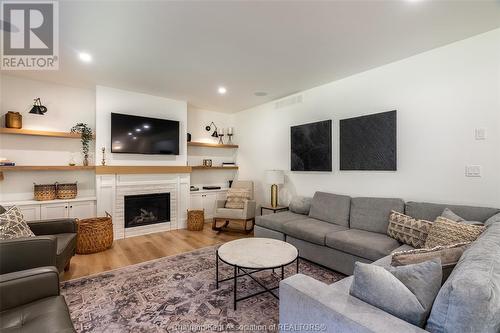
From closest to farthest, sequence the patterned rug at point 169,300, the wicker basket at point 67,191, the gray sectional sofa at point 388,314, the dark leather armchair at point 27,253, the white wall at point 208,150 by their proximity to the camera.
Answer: the gray sectional sofa at point 388,314 → the dark leather armchair at point 27,253 → the patterned rug at point 169,300 → the wicker basket at point 67,191 → the white wall at point 208,150

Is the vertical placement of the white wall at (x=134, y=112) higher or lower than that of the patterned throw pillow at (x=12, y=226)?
higher

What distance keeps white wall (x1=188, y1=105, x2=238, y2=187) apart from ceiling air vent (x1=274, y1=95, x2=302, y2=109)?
5.06ft

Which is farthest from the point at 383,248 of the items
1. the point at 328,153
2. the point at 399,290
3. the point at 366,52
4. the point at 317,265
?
the point at 366,52

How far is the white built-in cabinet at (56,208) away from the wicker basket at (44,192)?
0.12 meters

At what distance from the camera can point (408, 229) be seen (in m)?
2.47

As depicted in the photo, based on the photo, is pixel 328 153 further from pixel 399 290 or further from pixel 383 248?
pixel 399 290

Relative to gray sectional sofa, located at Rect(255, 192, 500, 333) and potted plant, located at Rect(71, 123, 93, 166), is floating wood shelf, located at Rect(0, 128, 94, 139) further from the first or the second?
gray sectional sofa, located at Rect(255, 192, 500, 333)

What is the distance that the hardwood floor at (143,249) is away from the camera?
9.84 ft

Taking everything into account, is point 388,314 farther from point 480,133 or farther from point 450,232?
point 480,133

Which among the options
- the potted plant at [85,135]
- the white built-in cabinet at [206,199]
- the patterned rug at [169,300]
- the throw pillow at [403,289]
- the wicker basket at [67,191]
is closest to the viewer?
the throw pillow at [403,289]

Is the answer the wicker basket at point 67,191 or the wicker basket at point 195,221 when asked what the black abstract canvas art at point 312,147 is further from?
the wicker basket at point 67,191

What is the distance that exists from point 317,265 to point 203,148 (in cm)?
368

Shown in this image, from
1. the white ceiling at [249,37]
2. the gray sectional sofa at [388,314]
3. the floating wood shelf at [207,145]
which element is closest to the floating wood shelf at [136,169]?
the floating wood shelf at [207,145]

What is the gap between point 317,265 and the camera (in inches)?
120
